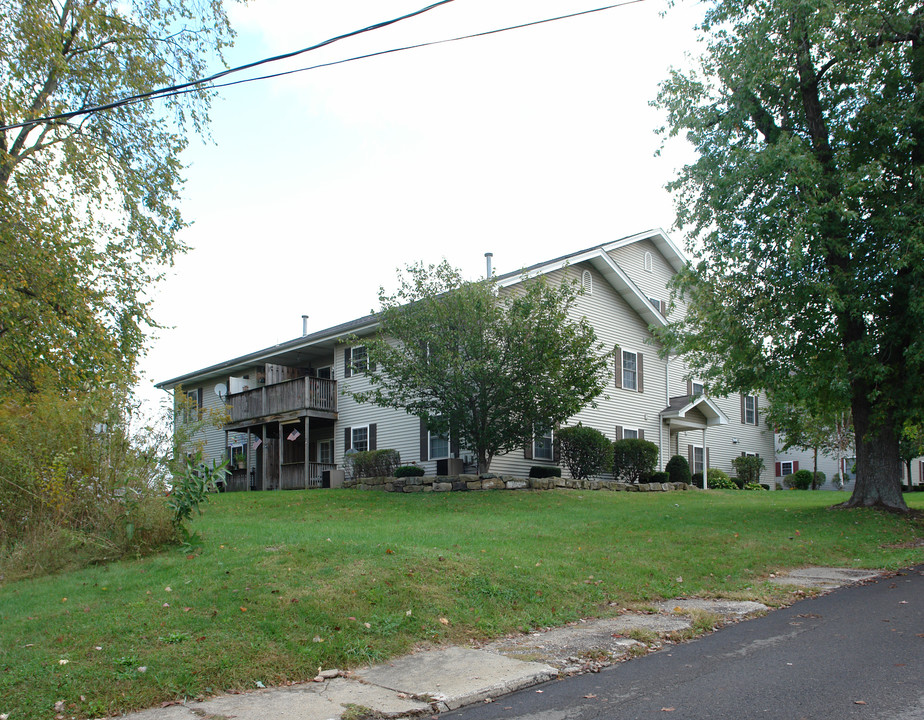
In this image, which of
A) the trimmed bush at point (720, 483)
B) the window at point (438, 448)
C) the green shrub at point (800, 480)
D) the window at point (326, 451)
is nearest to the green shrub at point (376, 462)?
the window at point (438, 448)

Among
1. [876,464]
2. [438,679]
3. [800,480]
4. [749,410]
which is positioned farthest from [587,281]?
[438,679]

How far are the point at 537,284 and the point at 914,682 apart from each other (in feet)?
53.3

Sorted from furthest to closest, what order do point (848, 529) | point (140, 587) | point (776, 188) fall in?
1. point (776, 188)
2. point (848, 529)
3. point (140, 587)

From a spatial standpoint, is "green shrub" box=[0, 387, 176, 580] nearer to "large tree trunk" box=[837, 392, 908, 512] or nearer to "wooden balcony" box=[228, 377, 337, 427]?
"large tree trunk" box=[837, 392, 908, 512]

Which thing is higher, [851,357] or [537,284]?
[537,284]

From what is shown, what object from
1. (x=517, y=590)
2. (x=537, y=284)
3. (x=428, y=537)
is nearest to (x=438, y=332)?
(x=537, y=284)

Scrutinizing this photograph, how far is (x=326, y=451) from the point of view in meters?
30.1

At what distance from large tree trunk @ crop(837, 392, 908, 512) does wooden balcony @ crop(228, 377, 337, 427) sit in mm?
16901

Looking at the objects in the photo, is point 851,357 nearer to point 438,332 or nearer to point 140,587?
point 438,332

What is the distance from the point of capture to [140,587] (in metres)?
8.35

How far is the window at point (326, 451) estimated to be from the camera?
2956 cm

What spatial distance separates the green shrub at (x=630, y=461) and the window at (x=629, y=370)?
2991 millimetres

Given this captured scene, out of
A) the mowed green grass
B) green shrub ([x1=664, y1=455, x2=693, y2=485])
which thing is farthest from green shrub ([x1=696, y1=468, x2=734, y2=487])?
the mowed green grass

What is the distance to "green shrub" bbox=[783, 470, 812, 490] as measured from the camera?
121ft
